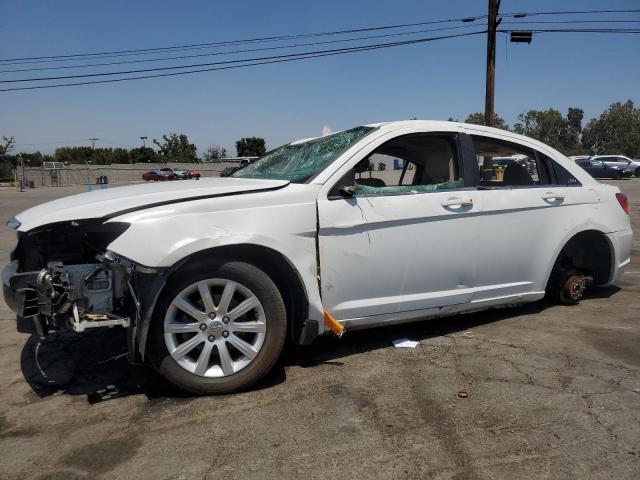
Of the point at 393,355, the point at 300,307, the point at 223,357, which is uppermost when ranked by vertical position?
the point at 300,307

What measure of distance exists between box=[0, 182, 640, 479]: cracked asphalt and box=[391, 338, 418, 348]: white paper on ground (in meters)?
0.08

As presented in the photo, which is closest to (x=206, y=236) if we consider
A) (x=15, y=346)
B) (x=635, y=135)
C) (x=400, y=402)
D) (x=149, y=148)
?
(x=400, y=402)

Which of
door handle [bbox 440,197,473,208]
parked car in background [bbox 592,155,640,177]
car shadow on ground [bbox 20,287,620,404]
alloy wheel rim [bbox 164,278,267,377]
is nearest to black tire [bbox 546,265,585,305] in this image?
car shadow on ground [bbox 20,287,620,404]

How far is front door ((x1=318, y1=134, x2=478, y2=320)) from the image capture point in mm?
3467

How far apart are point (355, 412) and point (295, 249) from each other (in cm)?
106

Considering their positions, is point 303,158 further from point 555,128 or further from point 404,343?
point 555,128

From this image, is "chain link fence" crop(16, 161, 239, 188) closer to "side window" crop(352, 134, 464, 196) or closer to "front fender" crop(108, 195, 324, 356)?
"side window" crop(352, 134, 464, 196)

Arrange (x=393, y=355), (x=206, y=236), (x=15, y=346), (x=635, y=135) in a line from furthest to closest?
1. (x=635, y=135)
2. (x=15, y=346)
3. (x=393, y=355)
4. (x=206, y=236)

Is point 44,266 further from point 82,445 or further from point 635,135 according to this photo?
point 635,135

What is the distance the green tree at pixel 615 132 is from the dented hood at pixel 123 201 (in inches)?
4095

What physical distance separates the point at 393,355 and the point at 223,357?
Result: 1339 mm

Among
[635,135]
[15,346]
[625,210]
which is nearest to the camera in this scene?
[15,346]

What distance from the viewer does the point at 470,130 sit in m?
4.23

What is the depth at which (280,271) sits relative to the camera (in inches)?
134
